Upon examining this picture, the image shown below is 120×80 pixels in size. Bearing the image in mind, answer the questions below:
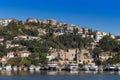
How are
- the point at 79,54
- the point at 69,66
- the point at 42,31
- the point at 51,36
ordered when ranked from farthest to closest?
the point at 42,31 → the point at 51,36 → the point at 79,54 → the point at 69,66

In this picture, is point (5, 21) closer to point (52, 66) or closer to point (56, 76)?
point (52, 66)

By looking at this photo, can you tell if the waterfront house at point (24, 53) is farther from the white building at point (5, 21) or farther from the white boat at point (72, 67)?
the white building at point (5, 21)

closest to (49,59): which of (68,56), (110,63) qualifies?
(68,56)

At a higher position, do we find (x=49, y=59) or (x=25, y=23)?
(x=25, y=23)

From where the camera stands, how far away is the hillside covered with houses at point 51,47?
433 feet

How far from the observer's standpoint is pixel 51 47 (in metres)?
140

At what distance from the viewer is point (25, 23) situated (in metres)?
172

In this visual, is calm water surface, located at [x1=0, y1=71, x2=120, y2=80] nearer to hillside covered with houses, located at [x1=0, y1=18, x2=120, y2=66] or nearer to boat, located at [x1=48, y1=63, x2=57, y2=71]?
boat, located at [x1=48, y1=63, x2=57, y2=71]

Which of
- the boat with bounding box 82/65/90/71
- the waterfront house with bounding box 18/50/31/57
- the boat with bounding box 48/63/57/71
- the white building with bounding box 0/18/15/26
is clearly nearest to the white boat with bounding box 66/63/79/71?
the boat with bounding box 82/65/90/71

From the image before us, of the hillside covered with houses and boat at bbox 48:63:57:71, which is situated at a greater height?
the hillside covered with houses

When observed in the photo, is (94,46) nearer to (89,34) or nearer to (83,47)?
(83,47)

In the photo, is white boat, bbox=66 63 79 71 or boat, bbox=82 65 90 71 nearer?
boat, bbox=82 65 90 71

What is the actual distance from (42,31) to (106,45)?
1211 inches

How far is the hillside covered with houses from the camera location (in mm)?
132125
